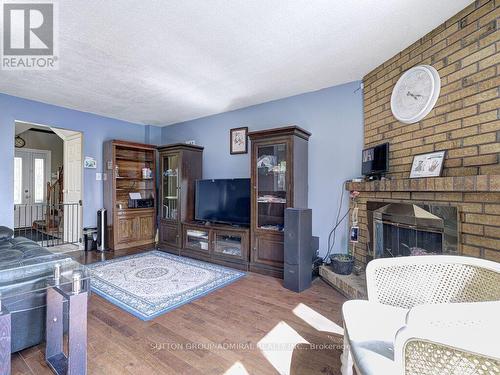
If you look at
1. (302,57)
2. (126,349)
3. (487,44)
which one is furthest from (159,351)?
(487,44)

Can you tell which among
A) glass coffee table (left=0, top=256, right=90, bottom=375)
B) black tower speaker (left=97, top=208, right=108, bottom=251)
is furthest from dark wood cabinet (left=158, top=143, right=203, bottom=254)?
glass coffee table (left=0, top=256, right=90, bottom=375)

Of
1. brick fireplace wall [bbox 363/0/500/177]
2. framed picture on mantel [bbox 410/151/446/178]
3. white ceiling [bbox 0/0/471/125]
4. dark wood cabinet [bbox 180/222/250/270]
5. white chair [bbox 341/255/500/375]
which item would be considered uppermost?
white ceiling [bbox 0/0/471/125]

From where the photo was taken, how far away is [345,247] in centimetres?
302

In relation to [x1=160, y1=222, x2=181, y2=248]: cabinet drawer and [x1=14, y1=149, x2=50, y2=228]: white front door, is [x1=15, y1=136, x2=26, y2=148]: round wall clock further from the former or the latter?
[x1=160, y1=222, x2=181, y2=248]: cabinet drawer

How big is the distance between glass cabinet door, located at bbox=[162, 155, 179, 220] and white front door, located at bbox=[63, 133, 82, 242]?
4.89 feet

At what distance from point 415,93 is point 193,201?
3.36 metres

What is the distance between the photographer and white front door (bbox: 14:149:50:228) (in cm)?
620

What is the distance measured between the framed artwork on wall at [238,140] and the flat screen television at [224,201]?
63cm

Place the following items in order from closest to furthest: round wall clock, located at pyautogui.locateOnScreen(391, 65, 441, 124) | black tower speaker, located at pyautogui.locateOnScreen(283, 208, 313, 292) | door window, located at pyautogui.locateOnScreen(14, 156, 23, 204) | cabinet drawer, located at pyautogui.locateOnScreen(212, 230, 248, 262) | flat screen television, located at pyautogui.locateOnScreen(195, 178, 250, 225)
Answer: round wall clock, located at pyautogui.locateOnScreen(391, 65, 441, 124) < black tower speaker, located at pyautogui.locateOnScreen(283, 208, 313, 292) < cabinet drawer, located at pyautogui.locateOnScreen(212, 230, 248, 262) < flat screen television, located at pyautogui.locateOnScreen(195, 178, 250, 225) < door window, located at pyautogui.locateOnScreen(14, 156, 23, 204)

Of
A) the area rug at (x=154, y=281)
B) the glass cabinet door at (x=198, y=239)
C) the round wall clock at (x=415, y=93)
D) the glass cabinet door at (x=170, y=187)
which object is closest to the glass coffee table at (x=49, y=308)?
the area rug at (x=154, y=281)

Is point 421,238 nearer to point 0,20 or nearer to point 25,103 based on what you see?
point 0,20

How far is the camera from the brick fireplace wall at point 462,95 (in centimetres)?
166

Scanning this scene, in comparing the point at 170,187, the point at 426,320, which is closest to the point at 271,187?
the point at 170,187

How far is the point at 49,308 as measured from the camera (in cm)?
160
